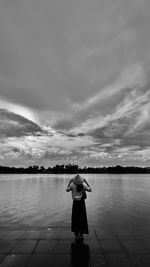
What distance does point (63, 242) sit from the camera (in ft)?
20.6

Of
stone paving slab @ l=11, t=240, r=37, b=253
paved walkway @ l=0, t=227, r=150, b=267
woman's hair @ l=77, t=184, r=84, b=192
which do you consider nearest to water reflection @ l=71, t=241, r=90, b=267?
paved walkway @ l=0, t=227, r=150, b=267

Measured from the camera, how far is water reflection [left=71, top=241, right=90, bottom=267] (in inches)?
191

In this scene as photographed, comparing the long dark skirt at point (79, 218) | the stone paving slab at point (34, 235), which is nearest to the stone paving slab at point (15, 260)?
the stone paving slab at point (34, 235)

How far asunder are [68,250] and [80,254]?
17.5 inches

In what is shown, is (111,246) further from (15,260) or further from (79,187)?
(15,260)

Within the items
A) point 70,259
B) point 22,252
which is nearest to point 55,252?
point 70,259

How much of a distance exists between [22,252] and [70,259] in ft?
5.08

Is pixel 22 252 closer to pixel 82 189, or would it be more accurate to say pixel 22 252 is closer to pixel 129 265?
pixel 82 189

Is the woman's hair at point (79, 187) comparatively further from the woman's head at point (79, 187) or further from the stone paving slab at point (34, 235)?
the stone paving slab at point (34, 235)

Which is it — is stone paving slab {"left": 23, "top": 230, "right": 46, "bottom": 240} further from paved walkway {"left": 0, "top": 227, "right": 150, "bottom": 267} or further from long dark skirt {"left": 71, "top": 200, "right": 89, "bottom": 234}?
long dark skirt {"left": 71, "top": 200, "right": 89, "bottom": 234}

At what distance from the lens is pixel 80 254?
539 cm

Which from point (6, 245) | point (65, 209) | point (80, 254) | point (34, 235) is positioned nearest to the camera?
point (80, 254)

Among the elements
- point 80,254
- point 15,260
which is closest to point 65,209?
point 80,254

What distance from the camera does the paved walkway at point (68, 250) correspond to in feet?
16.1
